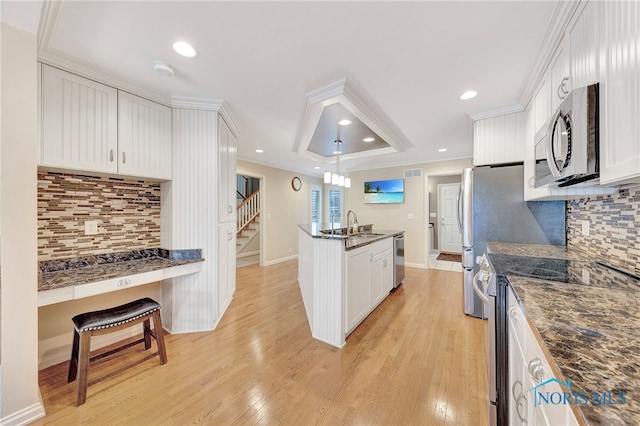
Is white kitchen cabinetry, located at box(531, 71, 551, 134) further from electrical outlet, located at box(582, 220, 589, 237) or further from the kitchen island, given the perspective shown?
the kitchen island

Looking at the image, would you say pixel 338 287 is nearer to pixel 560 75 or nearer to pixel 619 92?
pixel 619 92

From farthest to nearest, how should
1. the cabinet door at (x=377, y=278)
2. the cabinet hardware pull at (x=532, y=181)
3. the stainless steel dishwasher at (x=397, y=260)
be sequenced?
the stainless steel dishwasher at (x=397, y=260) → the cabinet door at (x=377, y=278) → the cabinet hardware pull at (x=532, y=181)

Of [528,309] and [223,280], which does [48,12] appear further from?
[528,309]

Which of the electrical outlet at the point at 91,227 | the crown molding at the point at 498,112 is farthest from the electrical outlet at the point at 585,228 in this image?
the electrical outlet at the point at 91,227

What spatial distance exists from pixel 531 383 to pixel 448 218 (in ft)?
21.7

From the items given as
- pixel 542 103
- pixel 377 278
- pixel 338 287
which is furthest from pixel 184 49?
pixel 377 278

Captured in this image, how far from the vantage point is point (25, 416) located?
55.3 inches

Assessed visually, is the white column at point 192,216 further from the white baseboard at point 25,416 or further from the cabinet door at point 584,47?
the cabinet door at point 584,47

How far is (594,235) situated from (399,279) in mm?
2400

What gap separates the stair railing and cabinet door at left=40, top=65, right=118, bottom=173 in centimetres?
384

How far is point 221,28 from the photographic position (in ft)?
4.89

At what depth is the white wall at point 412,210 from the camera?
4961 millimetres

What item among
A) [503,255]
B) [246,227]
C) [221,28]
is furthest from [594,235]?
[246,227]

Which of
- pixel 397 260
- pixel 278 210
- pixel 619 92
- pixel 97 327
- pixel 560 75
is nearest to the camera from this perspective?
pixel 619 92
